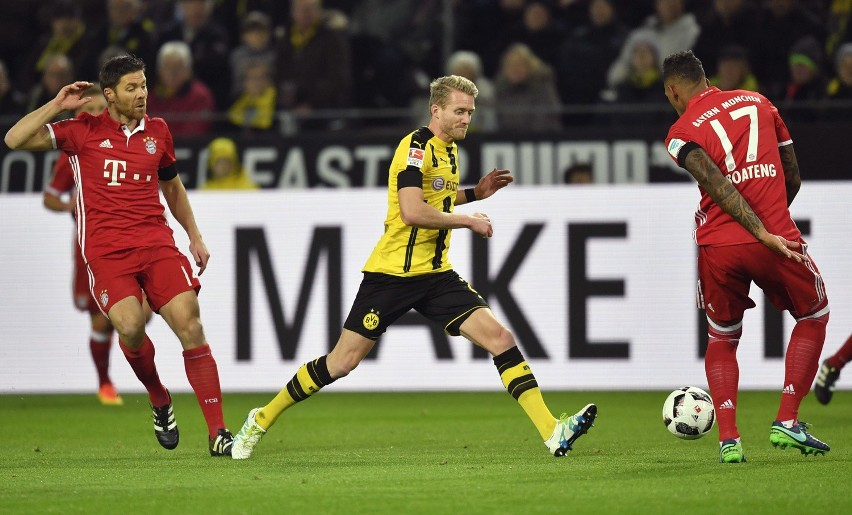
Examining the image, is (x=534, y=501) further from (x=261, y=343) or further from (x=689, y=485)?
(x=261, y=343)

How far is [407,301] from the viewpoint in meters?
7.84

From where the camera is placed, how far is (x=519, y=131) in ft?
43.8

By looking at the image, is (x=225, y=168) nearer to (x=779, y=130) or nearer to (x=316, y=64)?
(x=316, y=64)

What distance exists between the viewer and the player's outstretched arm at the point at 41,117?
7.72 meters

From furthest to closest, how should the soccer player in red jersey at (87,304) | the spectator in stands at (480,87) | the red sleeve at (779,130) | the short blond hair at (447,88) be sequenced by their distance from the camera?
the spectator in stands at (480,87) < the soccer player in red jersey at (87,304) < the short blond hair at (447,88) < the red sleeve at (779,130)

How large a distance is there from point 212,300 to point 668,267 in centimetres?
384

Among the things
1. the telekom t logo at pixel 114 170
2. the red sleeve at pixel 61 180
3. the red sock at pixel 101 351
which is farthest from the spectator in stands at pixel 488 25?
the telekom t logo at pixel 114 170

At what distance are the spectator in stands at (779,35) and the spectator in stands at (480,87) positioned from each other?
2.59 metres

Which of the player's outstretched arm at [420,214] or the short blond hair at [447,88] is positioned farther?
the short blond hair at [447,88]

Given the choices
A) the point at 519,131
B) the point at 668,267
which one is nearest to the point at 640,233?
the point at 668,267

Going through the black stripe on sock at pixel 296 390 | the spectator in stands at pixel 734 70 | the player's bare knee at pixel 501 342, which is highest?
the spectator in stands at pixel 734 70

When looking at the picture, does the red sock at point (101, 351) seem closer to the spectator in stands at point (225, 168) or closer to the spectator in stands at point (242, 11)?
the spectator in stands at point (225, 168)

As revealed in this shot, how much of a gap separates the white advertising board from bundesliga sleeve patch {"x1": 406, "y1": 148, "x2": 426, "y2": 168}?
15.7 feet

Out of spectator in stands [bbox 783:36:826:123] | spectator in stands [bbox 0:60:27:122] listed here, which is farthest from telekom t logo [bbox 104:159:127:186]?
spectator in stands [bbox 0:60:27:122]
